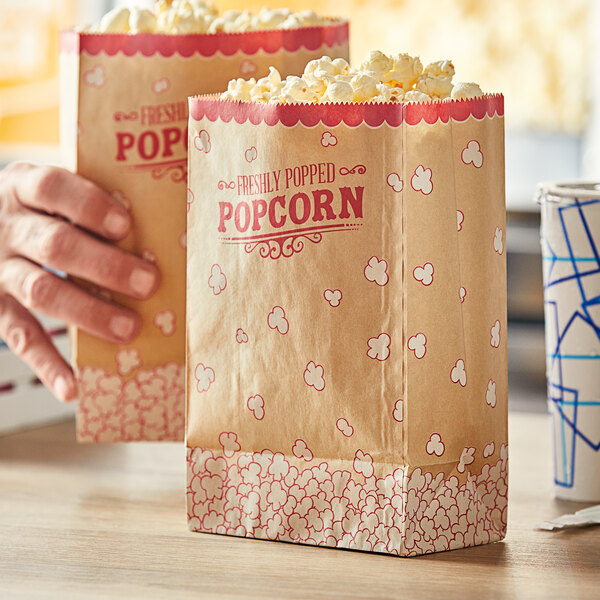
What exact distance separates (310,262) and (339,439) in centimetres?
14

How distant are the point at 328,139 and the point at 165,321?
1.00 feet

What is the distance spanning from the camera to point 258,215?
806 millimetres

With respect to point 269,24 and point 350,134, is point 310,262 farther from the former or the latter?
point 269,24

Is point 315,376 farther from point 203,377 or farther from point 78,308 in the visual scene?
point 78,308

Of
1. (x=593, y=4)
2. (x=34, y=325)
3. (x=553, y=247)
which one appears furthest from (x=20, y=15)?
(x=553, y=247)

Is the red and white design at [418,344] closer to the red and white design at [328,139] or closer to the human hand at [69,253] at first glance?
the red and white design at [328,139]

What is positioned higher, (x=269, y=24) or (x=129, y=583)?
(x=269, y=24)

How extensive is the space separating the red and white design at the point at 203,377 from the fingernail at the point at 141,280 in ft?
0.50

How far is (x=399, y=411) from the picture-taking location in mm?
780

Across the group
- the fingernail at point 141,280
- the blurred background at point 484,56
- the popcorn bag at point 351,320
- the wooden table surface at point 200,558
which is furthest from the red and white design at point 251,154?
the blurred background at point 484,56

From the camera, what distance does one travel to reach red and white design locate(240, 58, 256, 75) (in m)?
0.95

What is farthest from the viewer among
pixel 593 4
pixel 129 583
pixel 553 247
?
pixel 593 4

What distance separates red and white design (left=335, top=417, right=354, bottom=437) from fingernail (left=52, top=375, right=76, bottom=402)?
13.8 inches

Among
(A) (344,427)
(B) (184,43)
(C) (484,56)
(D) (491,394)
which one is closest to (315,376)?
(A) (344,427)
